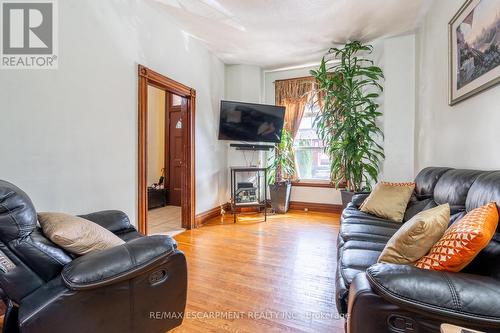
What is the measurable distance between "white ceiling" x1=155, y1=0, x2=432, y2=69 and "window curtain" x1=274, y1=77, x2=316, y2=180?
0.68 metres

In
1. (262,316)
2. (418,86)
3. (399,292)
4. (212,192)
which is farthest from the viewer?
(212,192)

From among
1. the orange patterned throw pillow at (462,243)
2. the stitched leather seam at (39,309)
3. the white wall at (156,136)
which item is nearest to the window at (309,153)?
the white wall at (156,136)

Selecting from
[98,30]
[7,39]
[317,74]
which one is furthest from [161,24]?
[317,74]

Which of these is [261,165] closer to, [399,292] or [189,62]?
[189,62]

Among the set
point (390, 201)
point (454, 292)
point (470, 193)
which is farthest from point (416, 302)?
point (390, 201)

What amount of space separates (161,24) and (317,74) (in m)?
2.35

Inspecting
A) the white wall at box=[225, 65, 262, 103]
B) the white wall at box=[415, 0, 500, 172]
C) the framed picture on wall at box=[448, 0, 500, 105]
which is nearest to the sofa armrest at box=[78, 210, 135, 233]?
the white wall at box=[415, 0, 500, 172]

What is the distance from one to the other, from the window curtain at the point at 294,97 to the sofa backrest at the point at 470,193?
264 cm

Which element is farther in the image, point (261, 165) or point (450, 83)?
point (261, 165)

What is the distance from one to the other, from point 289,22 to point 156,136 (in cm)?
373

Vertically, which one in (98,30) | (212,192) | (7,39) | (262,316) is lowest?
(262,316)

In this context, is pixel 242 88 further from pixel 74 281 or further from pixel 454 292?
pixel 454 292

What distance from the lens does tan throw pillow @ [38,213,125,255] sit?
46.4 inches

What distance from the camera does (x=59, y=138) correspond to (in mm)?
2029
